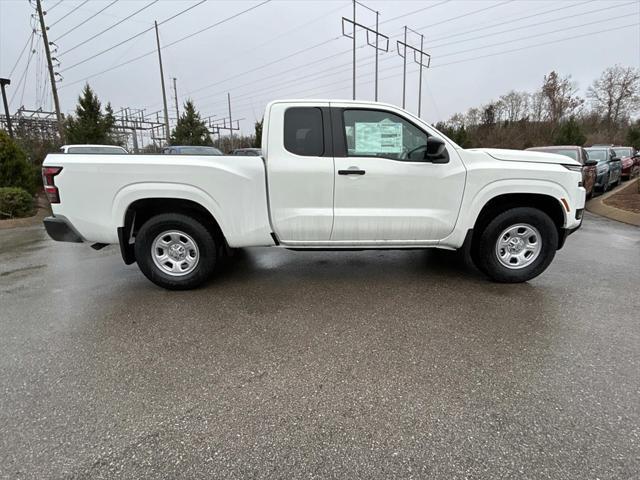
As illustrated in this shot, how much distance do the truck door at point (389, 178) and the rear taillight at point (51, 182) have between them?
9.63 ft

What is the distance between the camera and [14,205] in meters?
9.51

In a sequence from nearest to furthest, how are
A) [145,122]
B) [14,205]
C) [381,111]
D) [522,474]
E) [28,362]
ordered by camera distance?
[522,474], [28,362], [381,111], [14,205], [145,122]

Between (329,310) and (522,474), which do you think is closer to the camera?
(522,474)

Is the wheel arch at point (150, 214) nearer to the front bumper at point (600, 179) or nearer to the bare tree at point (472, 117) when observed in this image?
the front bumper at point (600, 179)

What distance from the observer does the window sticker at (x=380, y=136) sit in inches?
157

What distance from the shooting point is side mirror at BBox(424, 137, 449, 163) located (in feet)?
12.4

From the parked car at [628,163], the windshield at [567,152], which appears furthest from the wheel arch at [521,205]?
the parked car at [628,163]

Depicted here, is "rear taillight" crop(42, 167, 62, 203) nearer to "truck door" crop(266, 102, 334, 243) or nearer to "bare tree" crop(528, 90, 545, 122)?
"truck door" crop(266, 102, 334, 243)

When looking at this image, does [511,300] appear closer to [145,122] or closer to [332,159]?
[332,159]

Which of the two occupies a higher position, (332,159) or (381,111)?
(381,111)

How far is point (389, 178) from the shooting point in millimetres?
3910

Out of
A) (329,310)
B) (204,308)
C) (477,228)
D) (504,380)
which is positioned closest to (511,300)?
(477,228)

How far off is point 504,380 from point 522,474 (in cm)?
82

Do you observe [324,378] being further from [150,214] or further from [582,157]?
[582,157]
